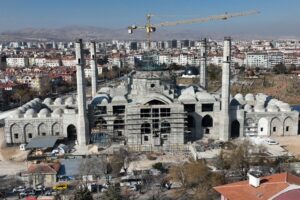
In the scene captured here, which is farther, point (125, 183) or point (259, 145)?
point (259, 145)

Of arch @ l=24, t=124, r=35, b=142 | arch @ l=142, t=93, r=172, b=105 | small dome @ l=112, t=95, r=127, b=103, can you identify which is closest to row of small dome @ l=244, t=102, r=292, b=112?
arch @ l=142, t=93, r=172, b=105

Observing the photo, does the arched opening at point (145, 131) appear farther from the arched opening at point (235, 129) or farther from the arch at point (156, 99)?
the arched opening at point (235, 129)

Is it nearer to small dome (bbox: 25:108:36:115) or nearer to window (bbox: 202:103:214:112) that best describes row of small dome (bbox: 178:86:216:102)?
window (bbox: 202:103:214:112)

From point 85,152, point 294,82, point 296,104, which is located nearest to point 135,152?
point 85,152

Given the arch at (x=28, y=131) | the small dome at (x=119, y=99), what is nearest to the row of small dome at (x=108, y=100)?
the small dome at (x=119, y=99)

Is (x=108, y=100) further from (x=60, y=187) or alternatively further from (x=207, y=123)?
(x=60, y=187)

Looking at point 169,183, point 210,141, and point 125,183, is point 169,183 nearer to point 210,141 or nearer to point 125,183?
point 125,183

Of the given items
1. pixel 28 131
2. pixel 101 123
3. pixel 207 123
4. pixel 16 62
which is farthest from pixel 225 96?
pixel 16 62
